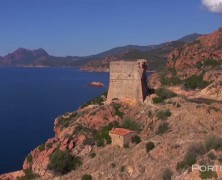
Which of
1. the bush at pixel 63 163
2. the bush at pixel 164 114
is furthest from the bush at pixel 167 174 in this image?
the bush at pixel 63 163

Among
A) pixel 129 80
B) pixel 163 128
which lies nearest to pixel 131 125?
pixel 163 128

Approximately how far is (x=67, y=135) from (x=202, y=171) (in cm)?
1716

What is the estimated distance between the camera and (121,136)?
30422mm

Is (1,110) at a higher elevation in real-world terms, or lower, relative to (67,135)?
lower

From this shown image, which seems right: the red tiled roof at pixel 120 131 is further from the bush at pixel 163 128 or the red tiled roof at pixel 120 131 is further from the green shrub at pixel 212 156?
the green shrub at pixel 212 156

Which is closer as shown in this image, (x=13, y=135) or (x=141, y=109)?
(x=141, y=109)

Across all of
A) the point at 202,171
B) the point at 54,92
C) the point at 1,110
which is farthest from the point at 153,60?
the point at 202,171

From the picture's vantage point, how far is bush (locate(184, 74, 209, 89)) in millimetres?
60941

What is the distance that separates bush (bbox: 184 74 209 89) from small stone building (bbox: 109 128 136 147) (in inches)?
1250

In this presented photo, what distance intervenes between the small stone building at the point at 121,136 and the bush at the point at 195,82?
31.7m

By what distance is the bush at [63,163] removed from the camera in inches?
1172

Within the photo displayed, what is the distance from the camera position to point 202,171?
17.8m

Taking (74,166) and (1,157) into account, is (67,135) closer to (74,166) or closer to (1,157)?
(74,166)

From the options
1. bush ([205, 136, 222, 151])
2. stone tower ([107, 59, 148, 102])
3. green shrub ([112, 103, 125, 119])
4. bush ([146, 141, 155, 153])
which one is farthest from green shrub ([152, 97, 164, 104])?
bush ([205, 136, 222, 151])
